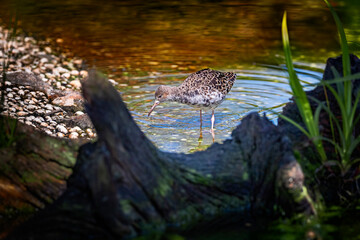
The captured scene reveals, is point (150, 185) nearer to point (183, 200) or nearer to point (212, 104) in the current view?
point (183, 200)

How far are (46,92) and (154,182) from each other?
5084mm

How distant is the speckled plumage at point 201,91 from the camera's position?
8352mm

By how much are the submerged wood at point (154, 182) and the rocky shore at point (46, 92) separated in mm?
2249

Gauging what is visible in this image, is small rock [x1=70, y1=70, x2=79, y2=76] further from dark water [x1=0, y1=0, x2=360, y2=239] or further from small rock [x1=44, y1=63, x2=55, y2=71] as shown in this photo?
dark water [x1=0, y1=0, x2=360, y2=239]

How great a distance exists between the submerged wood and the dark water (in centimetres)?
244

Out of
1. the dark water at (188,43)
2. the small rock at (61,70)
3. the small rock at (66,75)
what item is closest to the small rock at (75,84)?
the small rock at (66,75)

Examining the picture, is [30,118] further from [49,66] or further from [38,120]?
[49,66]

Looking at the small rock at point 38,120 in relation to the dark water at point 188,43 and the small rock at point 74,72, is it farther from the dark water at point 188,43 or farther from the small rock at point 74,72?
the small rock at point 74,72

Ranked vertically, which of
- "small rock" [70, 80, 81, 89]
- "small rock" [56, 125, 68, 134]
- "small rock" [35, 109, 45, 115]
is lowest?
"small rock" [56, 125, 68, 134]

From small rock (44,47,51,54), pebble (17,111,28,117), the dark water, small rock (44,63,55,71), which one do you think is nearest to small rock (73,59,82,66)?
the dark water

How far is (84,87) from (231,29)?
9.62 m

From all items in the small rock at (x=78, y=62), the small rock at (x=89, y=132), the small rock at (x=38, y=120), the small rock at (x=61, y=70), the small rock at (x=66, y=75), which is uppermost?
the small rock at (x=78, y=62)

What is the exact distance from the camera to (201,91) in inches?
329

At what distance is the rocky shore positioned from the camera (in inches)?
303
